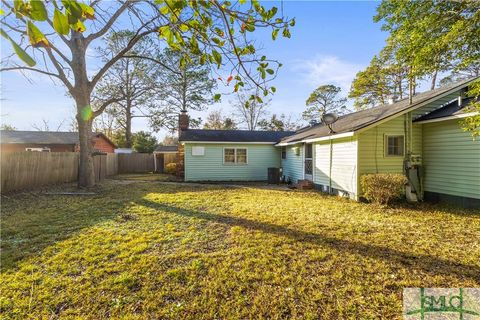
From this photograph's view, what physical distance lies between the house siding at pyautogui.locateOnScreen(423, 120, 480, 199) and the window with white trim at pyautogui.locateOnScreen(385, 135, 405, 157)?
0.85 meters

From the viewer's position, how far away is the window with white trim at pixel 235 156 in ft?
48.6

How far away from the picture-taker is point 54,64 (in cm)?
905

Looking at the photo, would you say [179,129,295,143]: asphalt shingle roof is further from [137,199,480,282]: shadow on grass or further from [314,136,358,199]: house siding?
[137,199,480,282]: shadow on grass

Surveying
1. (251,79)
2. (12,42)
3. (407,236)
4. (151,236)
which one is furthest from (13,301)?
(407,236)

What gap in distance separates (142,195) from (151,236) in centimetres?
492

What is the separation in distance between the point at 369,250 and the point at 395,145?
5.74 metres

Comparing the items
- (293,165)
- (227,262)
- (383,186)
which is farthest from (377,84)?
(227,262)

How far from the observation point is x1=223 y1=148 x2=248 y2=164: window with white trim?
48.6 ft

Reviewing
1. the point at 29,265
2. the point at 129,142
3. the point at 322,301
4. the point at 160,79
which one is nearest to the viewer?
the point at 322,301

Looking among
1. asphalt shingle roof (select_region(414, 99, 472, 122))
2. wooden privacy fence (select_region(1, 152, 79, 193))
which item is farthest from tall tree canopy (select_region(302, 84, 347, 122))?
wooden privacy fence (select_region(1, 152, 79, 193))

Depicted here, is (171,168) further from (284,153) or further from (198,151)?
(284,153)

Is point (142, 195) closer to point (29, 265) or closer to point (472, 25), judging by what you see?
point (29, 265)

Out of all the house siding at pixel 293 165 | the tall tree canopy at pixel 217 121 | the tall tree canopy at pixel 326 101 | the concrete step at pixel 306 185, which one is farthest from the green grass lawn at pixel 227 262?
the tall tree canopy at pixel 217 121

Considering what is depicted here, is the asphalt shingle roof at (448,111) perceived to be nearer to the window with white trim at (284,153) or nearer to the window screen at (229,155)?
the window with white trim at (284,153)
